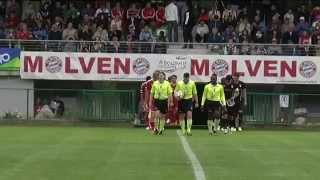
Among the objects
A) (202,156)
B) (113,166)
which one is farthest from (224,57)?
(113,166)

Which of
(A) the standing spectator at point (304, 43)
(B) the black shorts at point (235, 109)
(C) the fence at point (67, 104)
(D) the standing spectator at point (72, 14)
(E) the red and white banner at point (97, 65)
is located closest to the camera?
(B) the black shorts at point (235, 109)

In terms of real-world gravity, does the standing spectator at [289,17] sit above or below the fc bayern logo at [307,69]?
above

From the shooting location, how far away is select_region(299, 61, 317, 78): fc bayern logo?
33.2 m

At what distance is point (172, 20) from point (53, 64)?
→ 588 centimetres

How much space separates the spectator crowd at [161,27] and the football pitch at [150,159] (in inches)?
505

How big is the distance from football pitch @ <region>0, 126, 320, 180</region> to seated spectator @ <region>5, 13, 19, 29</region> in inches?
603

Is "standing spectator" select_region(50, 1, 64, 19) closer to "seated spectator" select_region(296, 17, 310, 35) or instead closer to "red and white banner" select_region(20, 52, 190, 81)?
"red and white banner" select_region(20, 52, 190, 81)

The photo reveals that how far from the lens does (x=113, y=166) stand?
1377 centimetres

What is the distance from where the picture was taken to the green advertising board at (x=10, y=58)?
110 ft

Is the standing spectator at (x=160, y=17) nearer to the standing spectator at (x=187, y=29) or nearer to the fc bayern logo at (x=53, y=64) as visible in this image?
the standing spectator at (x=187, y=29)

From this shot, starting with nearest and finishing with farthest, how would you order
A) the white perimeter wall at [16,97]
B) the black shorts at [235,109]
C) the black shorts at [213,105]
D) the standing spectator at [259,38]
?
the black shorts at [213,105], the black shorts at [235,109], the white perimeter wall at [16,97], the standing spectator at [259,38]

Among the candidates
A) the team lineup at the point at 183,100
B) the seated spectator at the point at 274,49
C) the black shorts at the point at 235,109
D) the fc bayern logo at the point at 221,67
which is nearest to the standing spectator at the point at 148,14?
the fc bayern logo at the point at 221,67

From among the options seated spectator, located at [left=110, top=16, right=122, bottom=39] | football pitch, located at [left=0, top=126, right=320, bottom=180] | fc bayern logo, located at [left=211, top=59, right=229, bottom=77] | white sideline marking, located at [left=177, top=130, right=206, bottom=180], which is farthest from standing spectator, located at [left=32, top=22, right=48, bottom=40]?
white sideline marking, located at [left=177, top=130, right=206, bottom=180]

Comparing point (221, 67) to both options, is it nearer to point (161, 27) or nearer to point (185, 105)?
point (161, 27)
